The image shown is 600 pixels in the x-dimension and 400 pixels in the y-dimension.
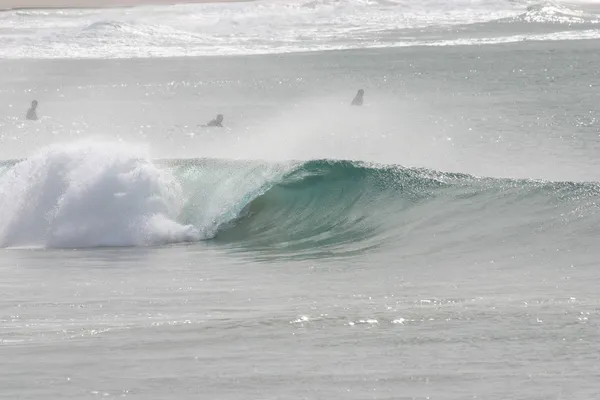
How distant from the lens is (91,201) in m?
17.6

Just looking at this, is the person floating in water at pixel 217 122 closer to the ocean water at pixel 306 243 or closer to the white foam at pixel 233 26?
the ocean water at pixel 306 243

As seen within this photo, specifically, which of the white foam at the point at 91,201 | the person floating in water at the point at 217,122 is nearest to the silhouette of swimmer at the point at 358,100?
the person floating in water at the point at 217,122

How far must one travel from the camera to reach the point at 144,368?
964cm

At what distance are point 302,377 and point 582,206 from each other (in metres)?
8.02

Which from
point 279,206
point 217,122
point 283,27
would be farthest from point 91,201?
point 283,27

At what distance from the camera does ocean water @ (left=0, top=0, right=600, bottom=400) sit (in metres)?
9.62

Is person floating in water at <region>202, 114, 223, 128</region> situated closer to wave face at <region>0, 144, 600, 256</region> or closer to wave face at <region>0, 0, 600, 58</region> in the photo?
wave face at <region>0, 144, 600, 256</region>

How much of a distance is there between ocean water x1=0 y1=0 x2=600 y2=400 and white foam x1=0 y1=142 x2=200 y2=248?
0.03 m

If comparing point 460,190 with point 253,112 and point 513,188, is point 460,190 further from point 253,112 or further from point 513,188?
point 253,112

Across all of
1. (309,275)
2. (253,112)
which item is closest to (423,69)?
(253,112)

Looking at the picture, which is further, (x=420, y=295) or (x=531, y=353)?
(x=420, y=295)

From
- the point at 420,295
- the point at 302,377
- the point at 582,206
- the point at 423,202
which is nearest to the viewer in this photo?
the point at 302,377

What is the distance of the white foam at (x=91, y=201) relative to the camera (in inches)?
667

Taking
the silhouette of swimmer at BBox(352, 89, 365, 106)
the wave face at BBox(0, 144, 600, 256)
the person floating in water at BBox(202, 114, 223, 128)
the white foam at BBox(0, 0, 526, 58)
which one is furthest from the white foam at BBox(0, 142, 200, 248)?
Answer: the white foam at BBox(0, 0, 526, 58)
